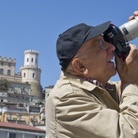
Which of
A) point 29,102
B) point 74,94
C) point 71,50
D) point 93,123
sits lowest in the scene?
point 93,123

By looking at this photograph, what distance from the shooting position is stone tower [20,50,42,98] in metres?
84.4

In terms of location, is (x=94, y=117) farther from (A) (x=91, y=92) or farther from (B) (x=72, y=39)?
(B) (x=72, y=39)

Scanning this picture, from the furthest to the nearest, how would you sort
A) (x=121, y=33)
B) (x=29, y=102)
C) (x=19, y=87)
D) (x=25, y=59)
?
(x=25, y=59) < (x=19, y=87) < (x=29, y=102) < (x=121, y=33)

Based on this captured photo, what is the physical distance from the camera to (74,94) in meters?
1.84

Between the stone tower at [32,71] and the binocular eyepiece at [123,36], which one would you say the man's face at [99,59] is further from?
the stone tower at [32,71]

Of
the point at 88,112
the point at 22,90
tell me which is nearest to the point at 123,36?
the point at 88,112

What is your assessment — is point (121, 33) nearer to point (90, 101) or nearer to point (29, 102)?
point (90, 101)

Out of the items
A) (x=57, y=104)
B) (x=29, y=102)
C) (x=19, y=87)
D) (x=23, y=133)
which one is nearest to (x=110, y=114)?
(x=57, y=104)

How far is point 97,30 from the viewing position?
6.28 feet

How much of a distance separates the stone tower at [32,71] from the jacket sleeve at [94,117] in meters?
79.1

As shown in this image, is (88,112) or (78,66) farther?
(78,66)

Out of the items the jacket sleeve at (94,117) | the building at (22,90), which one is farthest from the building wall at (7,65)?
the jacket sleeve at (94,117)

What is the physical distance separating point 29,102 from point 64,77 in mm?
72981

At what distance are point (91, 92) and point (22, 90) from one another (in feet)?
257
